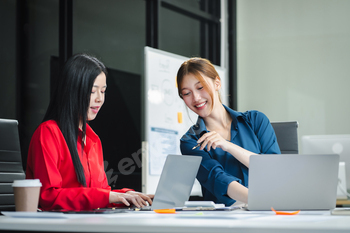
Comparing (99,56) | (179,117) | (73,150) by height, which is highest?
(99,56)

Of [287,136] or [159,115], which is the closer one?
[287,136]

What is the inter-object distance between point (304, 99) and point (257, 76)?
2.10ft

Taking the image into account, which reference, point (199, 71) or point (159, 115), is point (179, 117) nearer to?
point (159, 115)

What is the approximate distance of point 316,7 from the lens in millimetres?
4680

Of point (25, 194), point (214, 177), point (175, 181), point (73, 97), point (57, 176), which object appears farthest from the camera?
point (214, 177)

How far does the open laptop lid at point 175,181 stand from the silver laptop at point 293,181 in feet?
0.77

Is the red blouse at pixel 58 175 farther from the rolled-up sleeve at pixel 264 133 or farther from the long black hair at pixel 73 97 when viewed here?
the rolled-up sleeve at pixel 264 133

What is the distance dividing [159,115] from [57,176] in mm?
2082

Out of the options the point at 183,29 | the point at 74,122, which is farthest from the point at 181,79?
the point at 183,29

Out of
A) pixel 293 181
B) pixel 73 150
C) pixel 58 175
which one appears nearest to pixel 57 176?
pixel 58 175

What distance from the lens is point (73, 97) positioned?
157 cm

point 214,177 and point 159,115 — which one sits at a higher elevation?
point 159,115

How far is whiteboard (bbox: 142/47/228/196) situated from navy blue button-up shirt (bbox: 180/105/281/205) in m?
1.26

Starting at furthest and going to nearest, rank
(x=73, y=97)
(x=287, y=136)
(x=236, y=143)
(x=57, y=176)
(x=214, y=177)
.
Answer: (x=287, y=136)
(x=236, y=143)
(x=214, y=177)
(x=73, y=97)
(x=57, y=176)
